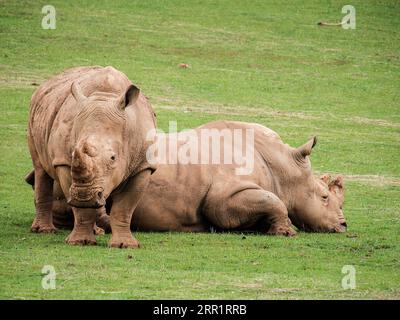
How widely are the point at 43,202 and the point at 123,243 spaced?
1724 millimetres

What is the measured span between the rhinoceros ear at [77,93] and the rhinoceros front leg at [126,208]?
1.05 meters

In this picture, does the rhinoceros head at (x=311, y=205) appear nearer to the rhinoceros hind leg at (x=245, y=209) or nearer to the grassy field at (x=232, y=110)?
the grassy field at (x=232, y=110)

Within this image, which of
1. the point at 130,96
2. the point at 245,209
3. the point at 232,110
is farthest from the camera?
the point at 232,110

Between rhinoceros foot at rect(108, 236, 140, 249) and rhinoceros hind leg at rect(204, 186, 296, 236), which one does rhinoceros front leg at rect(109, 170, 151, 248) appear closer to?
rhinoceros foot at rect(108, 236, 140, 249)

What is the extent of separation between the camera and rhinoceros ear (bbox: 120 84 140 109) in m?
13.7

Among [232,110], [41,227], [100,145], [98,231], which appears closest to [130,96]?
[100,145]

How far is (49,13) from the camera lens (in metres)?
35.2

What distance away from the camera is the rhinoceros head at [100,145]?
13016 millimetres

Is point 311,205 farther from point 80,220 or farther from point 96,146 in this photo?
point 96,146

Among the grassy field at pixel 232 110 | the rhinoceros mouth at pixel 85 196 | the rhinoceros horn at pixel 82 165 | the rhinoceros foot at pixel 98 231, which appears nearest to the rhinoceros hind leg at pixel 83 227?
the grassy field at pixel 232 110

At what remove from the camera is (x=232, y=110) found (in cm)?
2717

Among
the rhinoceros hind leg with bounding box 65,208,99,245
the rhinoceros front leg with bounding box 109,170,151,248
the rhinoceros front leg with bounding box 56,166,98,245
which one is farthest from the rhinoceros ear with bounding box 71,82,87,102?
the rhinoceros hind leg with bounding box 65,208,99,245
